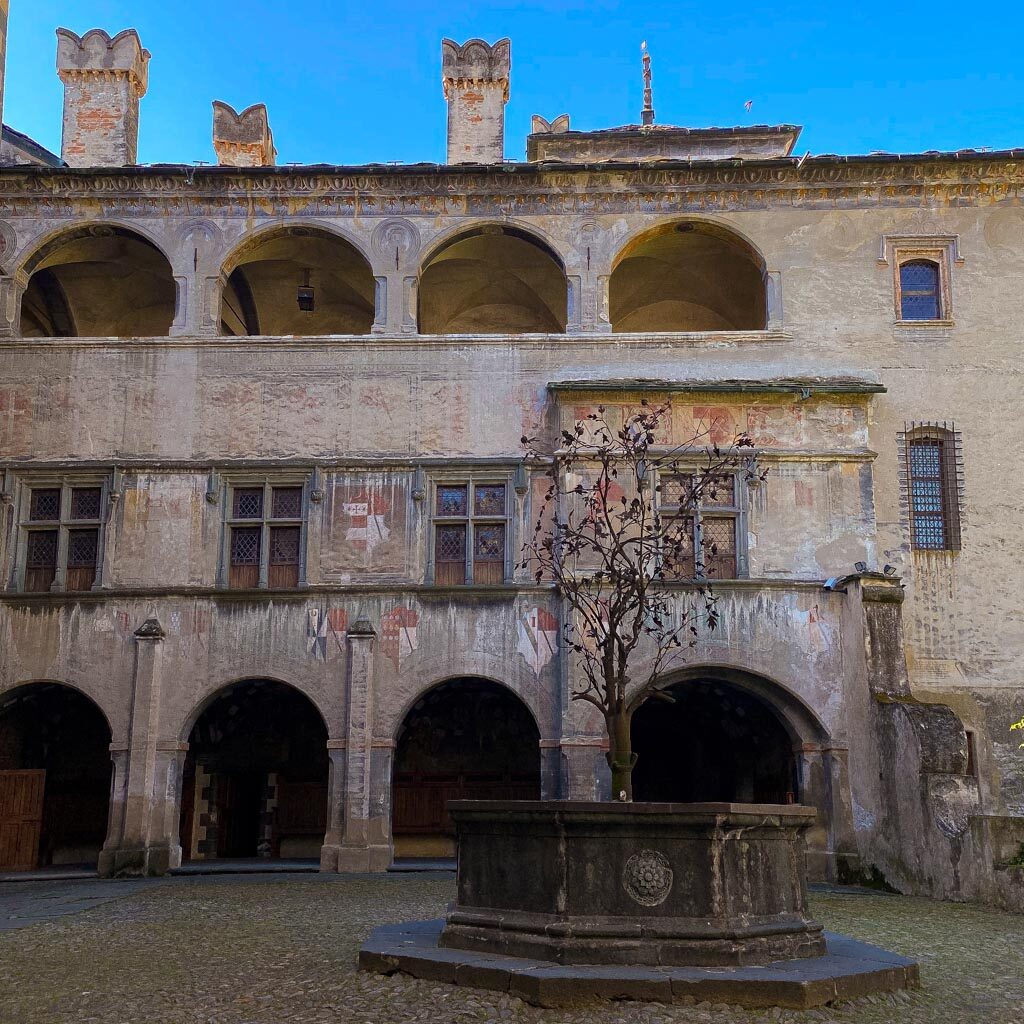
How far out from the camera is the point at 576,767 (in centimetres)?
2047

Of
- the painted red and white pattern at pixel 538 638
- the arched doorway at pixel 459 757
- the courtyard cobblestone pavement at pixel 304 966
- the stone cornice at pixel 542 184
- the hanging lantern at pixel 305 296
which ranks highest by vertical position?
the stone cornice at pixel 542 184

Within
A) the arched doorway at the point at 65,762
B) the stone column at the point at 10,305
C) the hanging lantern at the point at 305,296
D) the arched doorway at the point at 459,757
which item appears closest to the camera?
the stone column at the point at 10,305

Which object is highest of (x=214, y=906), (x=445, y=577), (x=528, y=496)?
(x=528, y=496)

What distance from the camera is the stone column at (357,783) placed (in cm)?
2078

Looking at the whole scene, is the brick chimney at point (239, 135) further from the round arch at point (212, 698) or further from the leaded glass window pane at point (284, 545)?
the round arch at point (212, 698)

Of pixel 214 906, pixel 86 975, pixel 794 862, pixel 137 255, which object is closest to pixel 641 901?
pixel 794 862

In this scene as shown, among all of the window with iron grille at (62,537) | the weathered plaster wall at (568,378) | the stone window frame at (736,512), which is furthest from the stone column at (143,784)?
the stone window frame at (736,512)

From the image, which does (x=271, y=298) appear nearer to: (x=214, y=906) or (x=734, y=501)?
(x=734, y=501)

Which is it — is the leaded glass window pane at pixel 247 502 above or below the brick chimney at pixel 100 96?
below

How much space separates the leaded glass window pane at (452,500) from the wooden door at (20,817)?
8.68 metres

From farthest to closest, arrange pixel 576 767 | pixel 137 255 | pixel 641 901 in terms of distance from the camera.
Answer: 1. pixel 137 255
2. pixel 576 767
3. pixel 641 901

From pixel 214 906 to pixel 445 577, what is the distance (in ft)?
25.4

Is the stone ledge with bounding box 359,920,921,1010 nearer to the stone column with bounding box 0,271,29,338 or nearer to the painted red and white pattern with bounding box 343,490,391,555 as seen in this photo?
the painted red and white pattern with bounding box 343,490,391,555

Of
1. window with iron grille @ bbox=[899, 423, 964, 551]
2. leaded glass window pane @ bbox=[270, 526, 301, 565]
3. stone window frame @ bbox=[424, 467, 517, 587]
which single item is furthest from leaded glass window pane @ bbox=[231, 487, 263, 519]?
window with iron grille @ bbox=[899, 423, 964, 551]
